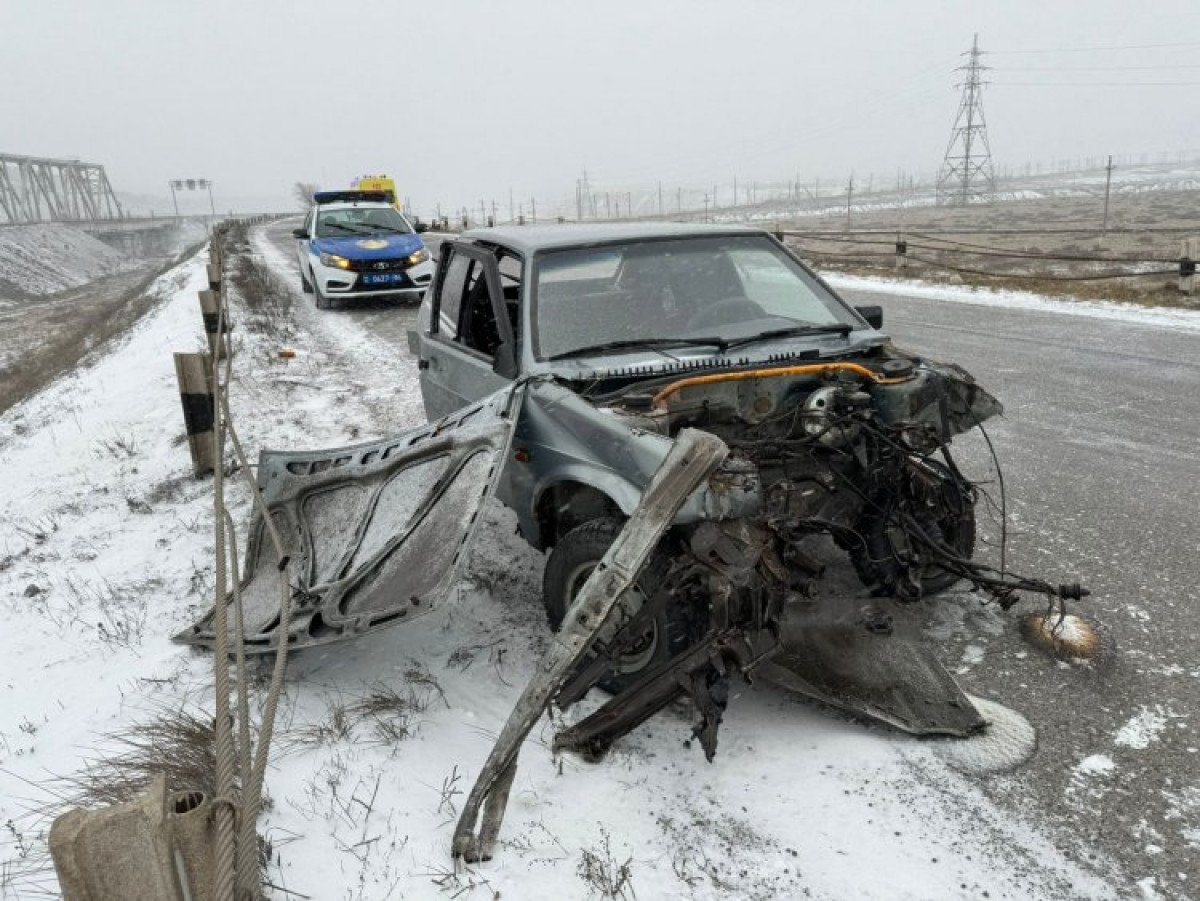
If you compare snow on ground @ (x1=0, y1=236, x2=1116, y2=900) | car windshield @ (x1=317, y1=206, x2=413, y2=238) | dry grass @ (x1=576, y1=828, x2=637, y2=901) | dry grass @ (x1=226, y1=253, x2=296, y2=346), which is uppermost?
car windshield @ (x1=317, y1=206, x2=413, y2=238)

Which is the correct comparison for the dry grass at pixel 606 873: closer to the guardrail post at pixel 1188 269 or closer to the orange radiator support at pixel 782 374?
the orange radiator support at pixel 782 374

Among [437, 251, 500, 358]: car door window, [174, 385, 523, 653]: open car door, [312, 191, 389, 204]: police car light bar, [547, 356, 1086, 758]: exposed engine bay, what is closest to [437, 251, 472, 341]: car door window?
[437, 251, 500, 358]: car door window

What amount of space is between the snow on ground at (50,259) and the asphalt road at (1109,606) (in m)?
48.7

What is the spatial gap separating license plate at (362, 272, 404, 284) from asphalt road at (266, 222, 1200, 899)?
29.8 feet

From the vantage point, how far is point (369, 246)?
44.1 feet

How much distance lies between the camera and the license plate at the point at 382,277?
13.4 m

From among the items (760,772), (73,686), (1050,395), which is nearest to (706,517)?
(760,772)

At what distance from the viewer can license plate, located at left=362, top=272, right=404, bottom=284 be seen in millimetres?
13352

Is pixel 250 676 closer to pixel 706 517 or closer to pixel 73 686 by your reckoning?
pixel 73 686

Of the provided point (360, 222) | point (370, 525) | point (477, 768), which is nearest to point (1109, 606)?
point (477, 768)

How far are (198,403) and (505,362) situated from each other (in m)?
3.29

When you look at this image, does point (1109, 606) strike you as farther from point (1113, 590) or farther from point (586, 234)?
point (586, 234)

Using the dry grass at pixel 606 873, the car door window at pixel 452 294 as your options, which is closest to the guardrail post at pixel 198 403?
the car door window at pixel 452 294

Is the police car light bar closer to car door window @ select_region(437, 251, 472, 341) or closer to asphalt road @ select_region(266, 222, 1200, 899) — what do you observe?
car door window @ select_region(437, 251, 472, 341)
